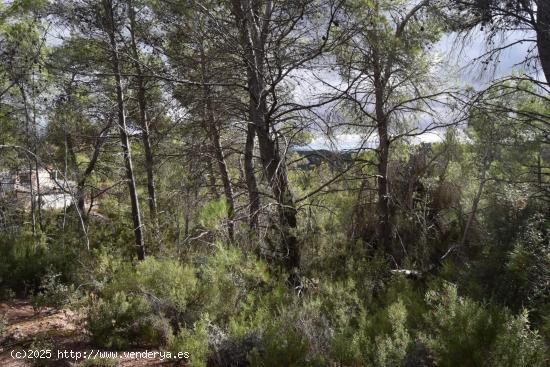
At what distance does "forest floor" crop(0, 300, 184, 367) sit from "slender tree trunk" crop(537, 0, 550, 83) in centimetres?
582

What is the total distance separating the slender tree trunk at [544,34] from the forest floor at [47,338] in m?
5.82

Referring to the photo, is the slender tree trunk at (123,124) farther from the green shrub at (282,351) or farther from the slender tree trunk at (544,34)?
the slender tree trunk at (544,34)

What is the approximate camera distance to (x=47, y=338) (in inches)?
221

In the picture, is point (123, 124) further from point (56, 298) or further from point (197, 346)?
point (197, 346)

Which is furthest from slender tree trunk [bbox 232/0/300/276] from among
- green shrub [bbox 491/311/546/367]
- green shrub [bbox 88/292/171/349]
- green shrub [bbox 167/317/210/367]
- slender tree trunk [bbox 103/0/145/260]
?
slender tree trunk [bbox 103/0/145/260]

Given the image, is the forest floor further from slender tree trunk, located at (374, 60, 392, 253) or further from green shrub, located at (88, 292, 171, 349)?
slender tree trunk, located at (374, 60, 392, 253)

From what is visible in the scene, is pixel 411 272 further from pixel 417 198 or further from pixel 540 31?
pixel 540 31

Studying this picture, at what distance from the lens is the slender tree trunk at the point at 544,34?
17.4 ft

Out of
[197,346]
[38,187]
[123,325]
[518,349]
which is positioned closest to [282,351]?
[197,346]

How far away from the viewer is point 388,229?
8.27 metres

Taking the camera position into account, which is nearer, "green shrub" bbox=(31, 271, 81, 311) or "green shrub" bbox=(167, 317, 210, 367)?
"green shrub" bbox=(167, 317, 210, 367)

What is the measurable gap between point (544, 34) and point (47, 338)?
24.6ft

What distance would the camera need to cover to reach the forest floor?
4.79m

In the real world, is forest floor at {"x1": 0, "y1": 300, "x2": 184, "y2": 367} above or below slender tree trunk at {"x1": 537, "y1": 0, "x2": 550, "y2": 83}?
below
